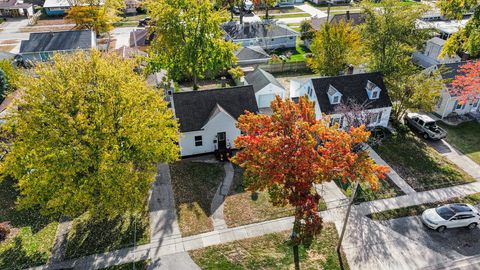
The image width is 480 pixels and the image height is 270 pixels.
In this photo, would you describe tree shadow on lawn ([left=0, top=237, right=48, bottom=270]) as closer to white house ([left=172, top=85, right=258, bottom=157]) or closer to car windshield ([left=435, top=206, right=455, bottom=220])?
white house ([left=172, top=85, right=258, bottom=157])

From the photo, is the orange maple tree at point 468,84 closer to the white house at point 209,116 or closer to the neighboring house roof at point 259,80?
the neighboring house roof at point 259,80

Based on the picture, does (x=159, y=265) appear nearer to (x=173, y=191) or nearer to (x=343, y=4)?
(x=173, y=191)

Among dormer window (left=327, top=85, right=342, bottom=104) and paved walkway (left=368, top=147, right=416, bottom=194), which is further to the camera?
dormer window (left=327, top=85, right=342, bottom=104)

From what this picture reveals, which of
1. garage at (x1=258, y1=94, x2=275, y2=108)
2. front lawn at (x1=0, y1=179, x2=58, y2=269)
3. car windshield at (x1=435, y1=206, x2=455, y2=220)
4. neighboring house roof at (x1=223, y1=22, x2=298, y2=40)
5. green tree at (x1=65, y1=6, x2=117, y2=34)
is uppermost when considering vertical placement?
green tree at (x1=65, y1=6, x2=117, y2=34)

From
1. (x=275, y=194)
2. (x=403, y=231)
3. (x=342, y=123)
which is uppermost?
(x=275, y=194)

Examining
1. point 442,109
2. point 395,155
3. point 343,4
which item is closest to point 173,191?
point 395,155

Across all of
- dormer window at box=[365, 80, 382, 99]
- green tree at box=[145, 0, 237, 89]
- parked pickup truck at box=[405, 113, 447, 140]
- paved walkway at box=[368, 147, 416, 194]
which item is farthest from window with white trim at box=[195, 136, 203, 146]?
parked pickup truck at box=[405, 113, 447, 140]
